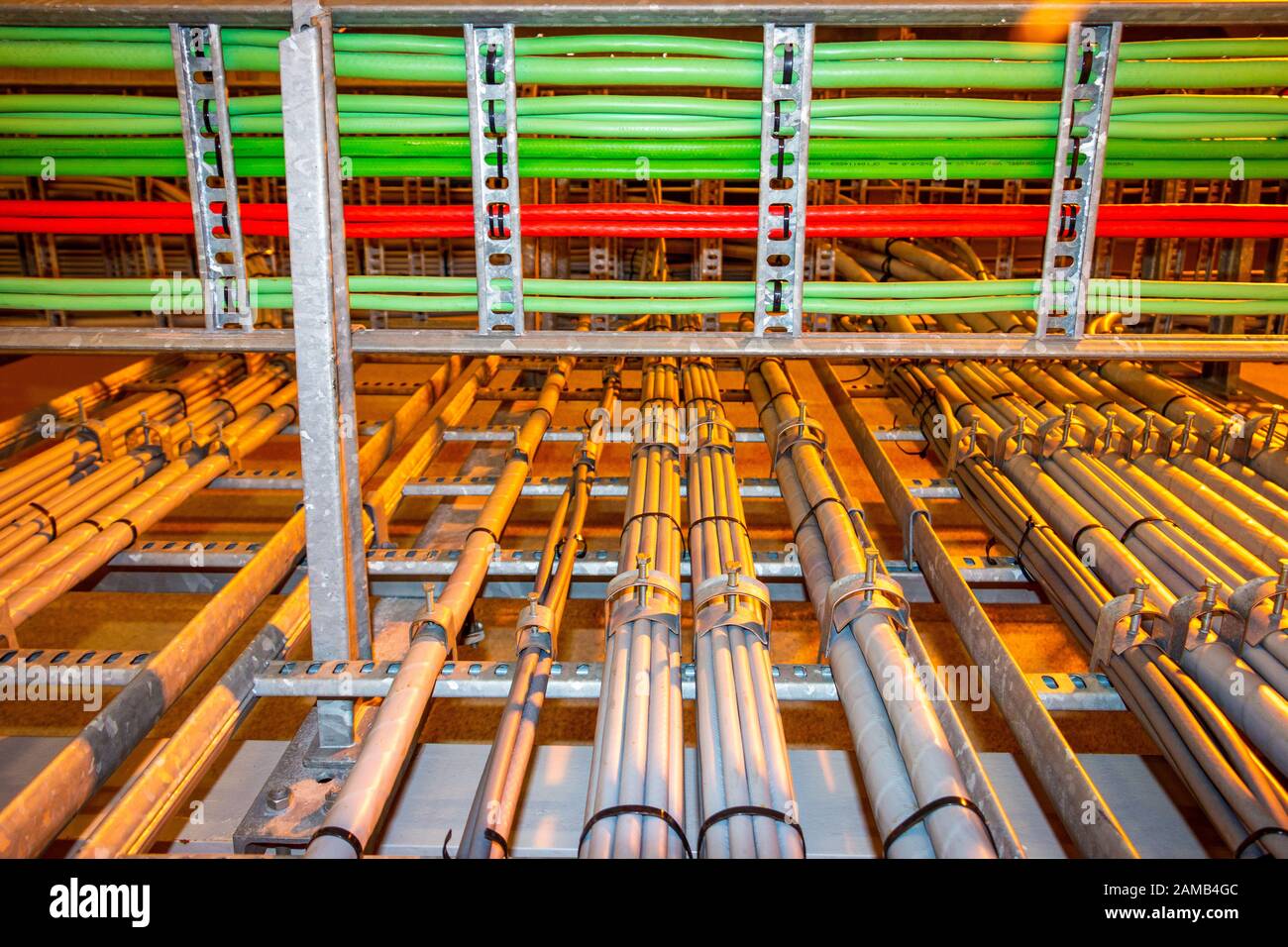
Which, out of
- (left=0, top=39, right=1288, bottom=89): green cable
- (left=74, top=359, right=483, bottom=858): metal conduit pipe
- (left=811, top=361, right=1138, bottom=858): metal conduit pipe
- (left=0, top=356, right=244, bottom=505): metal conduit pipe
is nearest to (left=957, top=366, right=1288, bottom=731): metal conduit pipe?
(left=811, top=361, right=1138, bottom=858): metal conduit pipe

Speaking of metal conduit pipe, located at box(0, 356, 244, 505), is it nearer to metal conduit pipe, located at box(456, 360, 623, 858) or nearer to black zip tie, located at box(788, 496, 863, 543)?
metal conduit pipe, located at box(456, 360, 623, 858)

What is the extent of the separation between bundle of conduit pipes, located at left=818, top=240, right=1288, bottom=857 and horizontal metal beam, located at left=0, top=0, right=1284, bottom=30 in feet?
4.46

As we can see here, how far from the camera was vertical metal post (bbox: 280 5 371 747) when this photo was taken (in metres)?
2.02

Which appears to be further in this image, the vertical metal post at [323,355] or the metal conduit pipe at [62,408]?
the metal conduit pipe at [62,408]

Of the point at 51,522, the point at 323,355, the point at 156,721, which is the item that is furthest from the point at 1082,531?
the point at 51,522

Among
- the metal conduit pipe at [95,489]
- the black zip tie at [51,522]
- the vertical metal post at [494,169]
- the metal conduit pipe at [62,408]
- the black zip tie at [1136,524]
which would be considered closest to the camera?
the vertical metal post at [494,169]

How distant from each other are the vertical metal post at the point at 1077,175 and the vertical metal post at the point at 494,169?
1.39 m

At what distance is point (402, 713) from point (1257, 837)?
1815 mm

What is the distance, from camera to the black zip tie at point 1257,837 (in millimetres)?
1676

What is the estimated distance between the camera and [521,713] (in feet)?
6.80

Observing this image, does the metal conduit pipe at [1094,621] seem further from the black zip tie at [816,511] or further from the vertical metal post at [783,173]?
the vertical metal post at [783,173]

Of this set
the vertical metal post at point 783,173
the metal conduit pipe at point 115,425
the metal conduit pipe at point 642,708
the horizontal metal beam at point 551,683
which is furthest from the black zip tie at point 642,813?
the metal conduit pipe at point 115,425

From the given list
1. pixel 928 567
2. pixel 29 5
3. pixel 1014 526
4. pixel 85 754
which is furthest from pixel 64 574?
pixel 1014 526

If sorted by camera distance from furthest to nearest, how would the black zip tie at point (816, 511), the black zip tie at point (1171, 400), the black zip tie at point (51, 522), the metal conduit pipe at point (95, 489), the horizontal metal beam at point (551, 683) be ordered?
1. the black zip tie at point (1171, 400)
2. the black zip tie at point (51, 522)
3. the metal conduit pipe at point (95, 489)
4. the black zip tie at point (816, 511)
5. the horizontal metal beam at point (551, 683)
